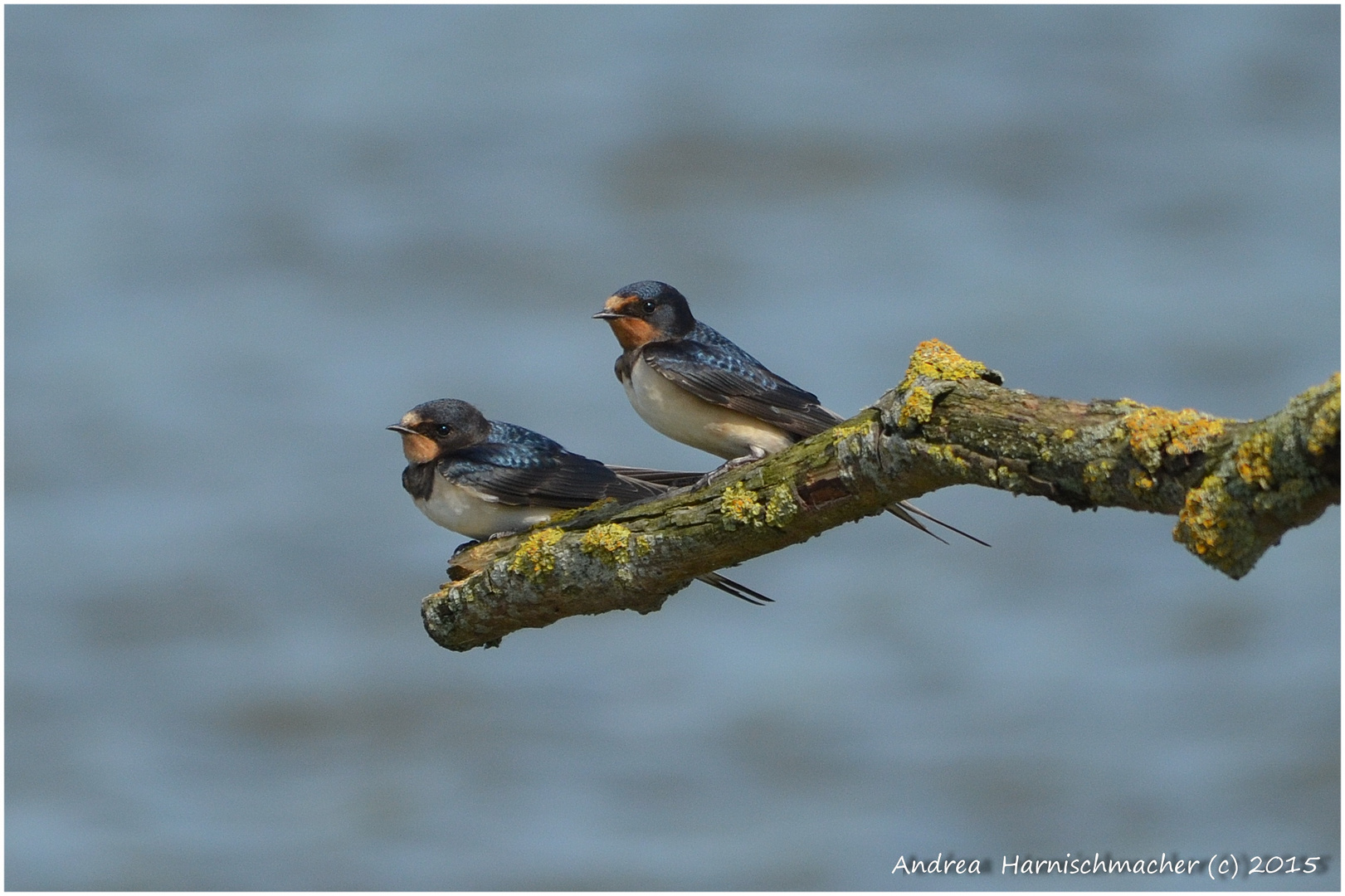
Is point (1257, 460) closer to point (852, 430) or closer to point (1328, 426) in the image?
point (1328, 426)

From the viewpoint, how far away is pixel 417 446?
6.02 metres

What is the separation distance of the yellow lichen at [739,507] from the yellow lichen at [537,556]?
2.30 ft

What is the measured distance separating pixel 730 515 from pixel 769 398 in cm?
138

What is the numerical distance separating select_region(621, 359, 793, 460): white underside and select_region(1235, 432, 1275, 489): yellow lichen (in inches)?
99.0

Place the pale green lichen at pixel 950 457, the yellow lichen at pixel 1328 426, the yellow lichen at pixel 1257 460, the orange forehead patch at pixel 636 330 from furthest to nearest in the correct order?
the orange forehead patch at pixel 636 330, the pale green lichen at pixel 950 457, the yellow lichen at pixel 1257 460, the yellow lichen at pixel 1328 426

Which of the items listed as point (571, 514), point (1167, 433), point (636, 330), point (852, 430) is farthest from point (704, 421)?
point (1167, 433)

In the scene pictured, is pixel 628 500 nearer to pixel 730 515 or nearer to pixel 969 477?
pixel 730 515

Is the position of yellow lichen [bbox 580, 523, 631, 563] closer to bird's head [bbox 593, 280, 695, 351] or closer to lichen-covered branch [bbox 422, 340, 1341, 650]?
lichen-covered branch [bbox 422, 340, 1341, 650]

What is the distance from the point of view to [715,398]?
550 cm

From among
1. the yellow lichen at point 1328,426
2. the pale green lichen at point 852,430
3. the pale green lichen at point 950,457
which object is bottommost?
the yellow lichen at point 1328,426

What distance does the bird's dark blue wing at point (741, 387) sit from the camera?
5.52 metres

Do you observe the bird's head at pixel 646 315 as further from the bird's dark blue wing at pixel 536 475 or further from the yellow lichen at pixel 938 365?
the yellow lichen at pixel 938 365

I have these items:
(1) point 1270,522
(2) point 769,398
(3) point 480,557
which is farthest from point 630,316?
(1) point 1270,522

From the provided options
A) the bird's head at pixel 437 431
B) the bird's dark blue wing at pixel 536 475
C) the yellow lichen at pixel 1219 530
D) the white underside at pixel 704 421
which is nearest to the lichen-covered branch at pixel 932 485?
the yellow lichen at pixel 1219 530
